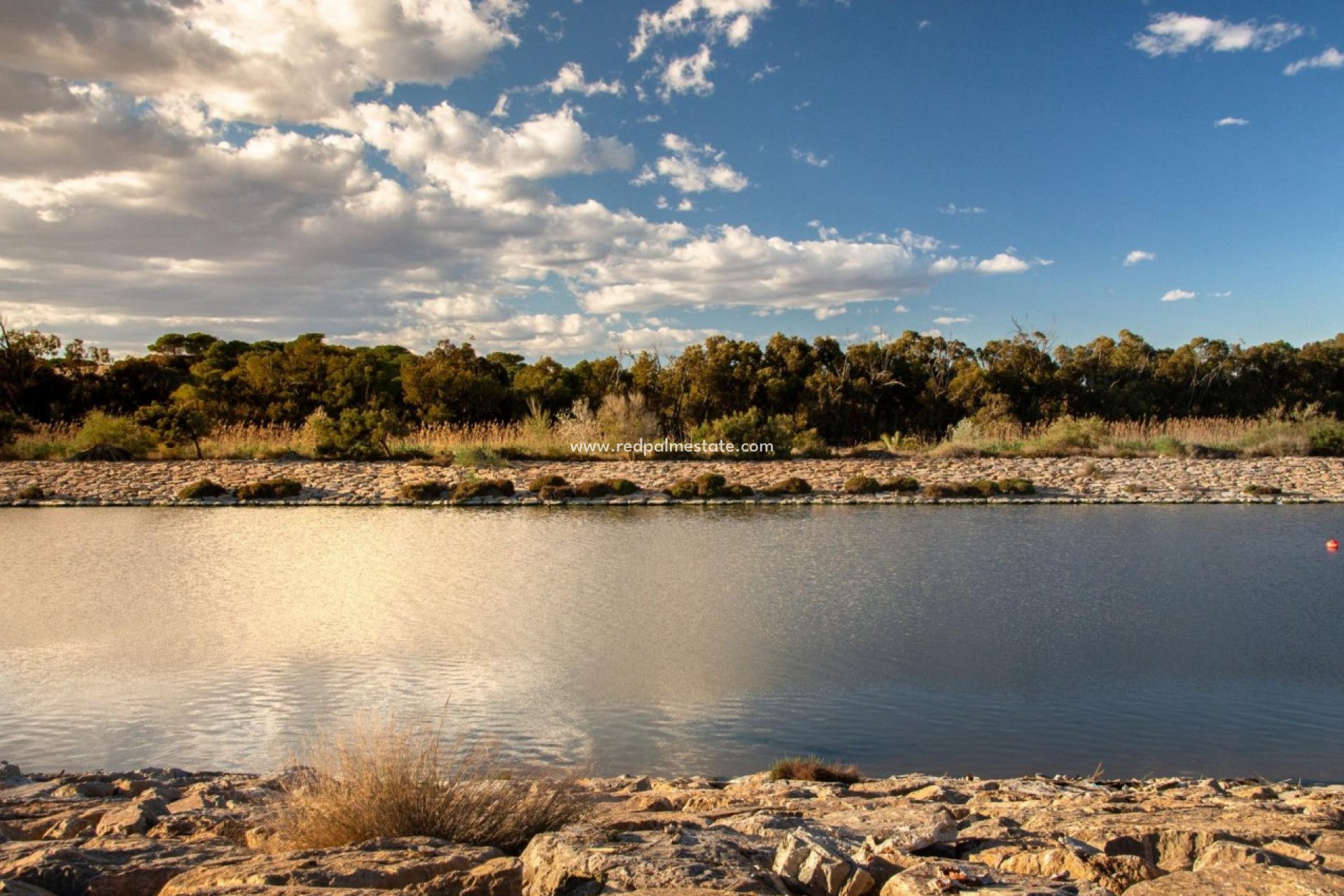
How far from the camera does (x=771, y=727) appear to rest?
19.0 ft

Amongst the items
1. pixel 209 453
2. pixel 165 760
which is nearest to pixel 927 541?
pixel 165 760

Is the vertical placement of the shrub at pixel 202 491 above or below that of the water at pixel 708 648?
above

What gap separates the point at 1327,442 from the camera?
25.0 metres

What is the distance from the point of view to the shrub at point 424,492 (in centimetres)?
1873

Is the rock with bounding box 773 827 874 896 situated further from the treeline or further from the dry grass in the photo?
the treeline

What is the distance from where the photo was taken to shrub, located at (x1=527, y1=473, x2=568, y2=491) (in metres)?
18.9

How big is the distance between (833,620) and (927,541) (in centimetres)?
515

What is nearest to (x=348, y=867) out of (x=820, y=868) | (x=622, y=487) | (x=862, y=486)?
(x=820, y=868)

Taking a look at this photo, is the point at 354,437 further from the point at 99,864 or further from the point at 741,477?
the point at 99,864

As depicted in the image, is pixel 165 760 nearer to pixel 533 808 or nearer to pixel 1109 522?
pixel 533 808

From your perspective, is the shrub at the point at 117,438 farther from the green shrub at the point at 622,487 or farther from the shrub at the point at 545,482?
the green shrub at the point at 622,487

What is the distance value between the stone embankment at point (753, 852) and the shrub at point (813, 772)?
1.74 ft

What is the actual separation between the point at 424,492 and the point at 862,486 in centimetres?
910

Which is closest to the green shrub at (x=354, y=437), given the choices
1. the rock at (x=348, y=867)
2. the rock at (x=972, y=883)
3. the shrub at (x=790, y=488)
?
the shrub at (x=790, y=488)
